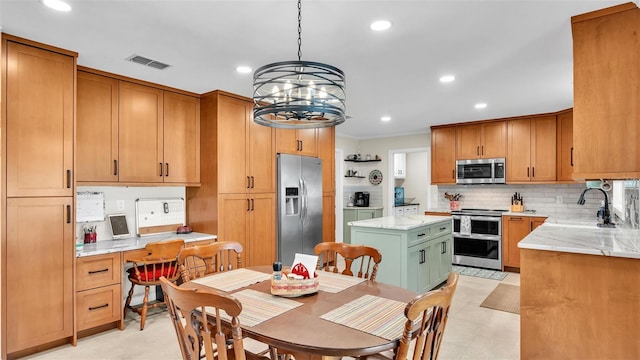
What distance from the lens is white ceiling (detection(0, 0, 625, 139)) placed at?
2.20 metres

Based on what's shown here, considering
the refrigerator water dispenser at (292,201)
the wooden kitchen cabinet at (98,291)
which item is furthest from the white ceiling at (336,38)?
the wooden kitchen cabinet at (98,291)

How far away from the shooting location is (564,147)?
5.30 meters

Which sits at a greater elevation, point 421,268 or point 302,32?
point 302,32

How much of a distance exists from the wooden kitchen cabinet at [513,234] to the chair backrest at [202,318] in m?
5.11

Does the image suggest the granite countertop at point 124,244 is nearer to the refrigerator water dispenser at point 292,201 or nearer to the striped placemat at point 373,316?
the refrigerator water dispenser at point 292,201

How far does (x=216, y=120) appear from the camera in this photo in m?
4.02

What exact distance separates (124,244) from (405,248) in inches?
107

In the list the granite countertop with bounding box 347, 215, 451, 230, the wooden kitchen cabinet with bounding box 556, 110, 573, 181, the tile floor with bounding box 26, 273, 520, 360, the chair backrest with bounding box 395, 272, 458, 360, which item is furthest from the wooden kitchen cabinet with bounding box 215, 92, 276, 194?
the wooden kitchen cabinet with bounding box 556, 110, 573, 181

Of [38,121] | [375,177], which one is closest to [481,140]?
[375,177]

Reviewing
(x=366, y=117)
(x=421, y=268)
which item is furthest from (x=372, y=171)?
(x=421, y=268)

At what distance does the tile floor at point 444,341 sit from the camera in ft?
9.19

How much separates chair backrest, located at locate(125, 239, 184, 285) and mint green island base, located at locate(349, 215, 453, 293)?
185 cm

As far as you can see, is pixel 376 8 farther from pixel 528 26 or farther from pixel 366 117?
pixel 366 117

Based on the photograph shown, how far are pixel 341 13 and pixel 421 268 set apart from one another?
2854mm
